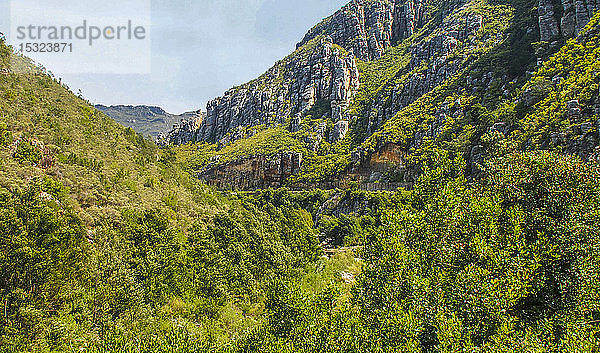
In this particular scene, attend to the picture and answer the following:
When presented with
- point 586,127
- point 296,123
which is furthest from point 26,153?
point 296,123

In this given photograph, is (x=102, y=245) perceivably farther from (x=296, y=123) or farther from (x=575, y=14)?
(x=296, y=123)

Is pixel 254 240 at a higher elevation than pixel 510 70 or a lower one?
lower

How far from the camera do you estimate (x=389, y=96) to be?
12569cm

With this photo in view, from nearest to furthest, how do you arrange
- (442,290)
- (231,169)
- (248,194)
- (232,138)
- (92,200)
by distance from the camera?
1. (442,290)
2. (92,200)
3. (248,194)
4. (231,169)
5. (232,138)

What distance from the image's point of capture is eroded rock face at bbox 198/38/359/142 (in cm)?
15912

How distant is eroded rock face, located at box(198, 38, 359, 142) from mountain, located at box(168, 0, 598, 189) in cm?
67

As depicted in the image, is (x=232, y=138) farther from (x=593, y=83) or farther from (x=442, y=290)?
(x=442, y=290)

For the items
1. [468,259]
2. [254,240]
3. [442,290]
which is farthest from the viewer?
[254,240]

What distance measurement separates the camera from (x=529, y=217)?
2559cm

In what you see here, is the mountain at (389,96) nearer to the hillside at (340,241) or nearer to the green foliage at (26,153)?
the hillside at (340,241)

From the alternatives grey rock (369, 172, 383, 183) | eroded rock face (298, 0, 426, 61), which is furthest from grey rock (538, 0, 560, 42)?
eroded rock face (298, 0, 426, 61)

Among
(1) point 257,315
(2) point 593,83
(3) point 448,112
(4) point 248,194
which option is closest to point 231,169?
(4) point 248,194

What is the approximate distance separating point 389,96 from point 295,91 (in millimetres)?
59868

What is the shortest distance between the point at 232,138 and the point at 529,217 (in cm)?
15840
